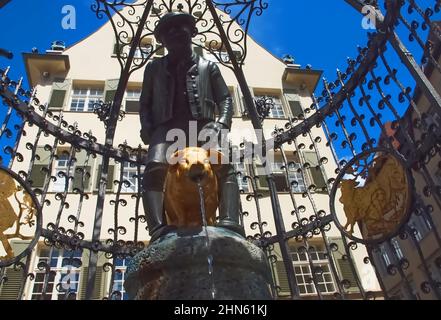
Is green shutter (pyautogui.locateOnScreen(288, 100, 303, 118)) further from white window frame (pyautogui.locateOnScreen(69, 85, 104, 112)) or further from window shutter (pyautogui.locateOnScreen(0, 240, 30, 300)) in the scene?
window shutter (pyautogui.locateOnScreen(0, 240, 30, 300))

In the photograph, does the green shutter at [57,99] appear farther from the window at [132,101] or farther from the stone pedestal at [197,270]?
the stone pedestal at [197,270]

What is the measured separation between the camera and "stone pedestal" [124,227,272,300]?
241cm

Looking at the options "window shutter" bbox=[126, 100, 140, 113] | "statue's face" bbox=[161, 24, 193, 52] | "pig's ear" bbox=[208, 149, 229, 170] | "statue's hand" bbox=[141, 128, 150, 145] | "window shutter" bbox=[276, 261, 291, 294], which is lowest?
"pig's ear" bbox=[208, 149, 229, 170]

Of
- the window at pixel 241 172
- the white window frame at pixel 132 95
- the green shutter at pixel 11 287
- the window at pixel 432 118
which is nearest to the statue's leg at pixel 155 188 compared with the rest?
the window at pixel 432 118

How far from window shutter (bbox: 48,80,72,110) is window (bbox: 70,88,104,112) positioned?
0.38 metres

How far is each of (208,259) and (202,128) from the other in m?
1.41

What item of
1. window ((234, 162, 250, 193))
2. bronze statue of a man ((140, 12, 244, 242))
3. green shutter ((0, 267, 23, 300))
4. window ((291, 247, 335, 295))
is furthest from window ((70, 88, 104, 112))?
bronze statue of a man ((140, 12, 244, 242))

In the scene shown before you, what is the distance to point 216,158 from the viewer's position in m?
3.18

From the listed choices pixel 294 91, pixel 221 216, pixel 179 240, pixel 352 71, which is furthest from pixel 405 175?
pixel 294 91

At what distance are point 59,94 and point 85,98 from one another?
3.13 feet

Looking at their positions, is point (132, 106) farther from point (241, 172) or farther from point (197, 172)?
point (197, 172)

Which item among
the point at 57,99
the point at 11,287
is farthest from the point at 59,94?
the point at 11,287

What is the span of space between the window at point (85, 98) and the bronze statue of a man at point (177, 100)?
1147 cm
